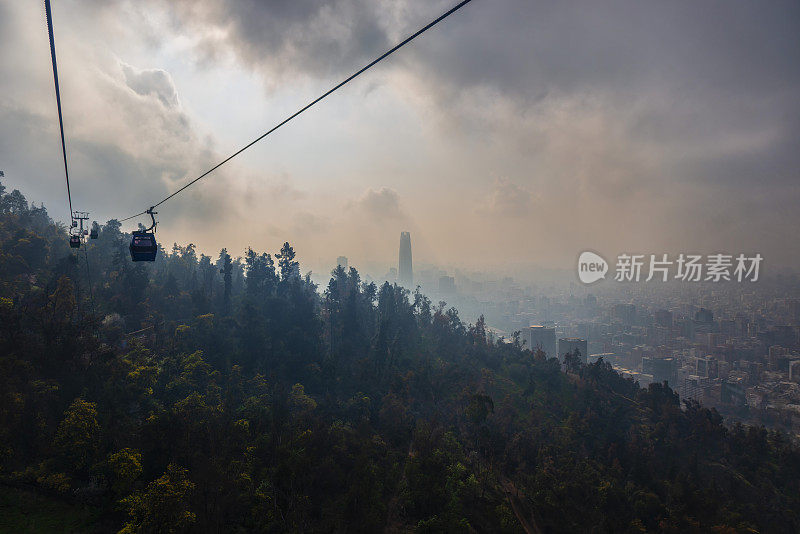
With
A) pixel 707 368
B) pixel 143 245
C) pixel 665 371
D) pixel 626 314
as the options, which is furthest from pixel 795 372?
pixel 143 245

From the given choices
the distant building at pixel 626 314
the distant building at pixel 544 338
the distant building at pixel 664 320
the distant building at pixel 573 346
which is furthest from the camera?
the distant building at pixel 626 314

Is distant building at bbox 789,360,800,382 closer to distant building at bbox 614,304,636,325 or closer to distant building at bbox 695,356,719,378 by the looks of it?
distant building at bbox 695,356,719,378

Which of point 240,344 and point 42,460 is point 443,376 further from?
point 42,460

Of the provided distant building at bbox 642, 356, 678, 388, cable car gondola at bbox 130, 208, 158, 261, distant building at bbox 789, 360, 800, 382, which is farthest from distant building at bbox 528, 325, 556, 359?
cable car gondola at bbox 130, 208, 158, 261

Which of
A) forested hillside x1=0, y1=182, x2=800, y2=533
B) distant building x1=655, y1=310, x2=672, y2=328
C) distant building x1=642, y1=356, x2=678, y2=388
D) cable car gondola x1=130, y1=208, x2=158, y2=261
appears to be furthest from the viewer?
distant building x1=655, y1=310, x2=672, y2=328

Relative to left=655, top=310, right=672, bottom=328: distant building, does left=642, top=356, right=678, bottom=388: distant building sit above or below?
below

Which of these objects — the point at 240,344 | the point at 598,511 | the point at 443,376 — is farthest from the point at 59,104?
the point at 443,376

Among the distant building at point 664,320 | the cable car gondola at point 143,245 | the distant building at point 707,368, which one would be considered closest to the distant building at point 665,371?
the distant building at point 707,368

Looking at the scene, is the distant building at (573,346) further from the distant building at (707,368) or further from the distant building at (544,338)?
the distant building at (707,368)
